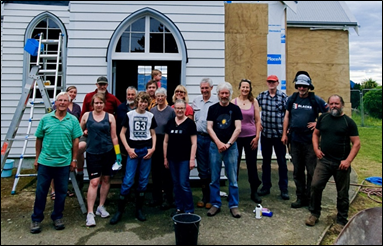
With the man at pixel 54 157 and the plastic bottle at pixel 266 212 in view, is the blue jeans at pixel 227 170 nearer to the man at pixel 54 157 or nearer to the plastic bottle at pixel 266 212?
the plastic bottle at pixel 266 212

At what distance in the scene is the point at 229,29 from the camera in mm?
6359

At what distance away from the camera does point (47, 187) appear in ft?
10.7

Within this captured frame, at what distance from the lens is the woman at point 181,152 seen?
141 inches

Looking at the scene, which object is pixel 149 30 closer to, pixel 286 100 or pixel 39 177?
pixel 286 100

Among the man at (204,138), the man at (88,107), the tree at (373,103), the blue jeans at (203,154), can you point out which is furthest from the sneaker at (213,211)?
the tree at (373,103)

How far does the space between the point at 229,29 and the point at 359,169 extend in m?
4.52

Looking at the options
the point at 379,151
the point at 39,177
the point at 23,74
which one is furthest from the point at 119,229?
the point at 379,151

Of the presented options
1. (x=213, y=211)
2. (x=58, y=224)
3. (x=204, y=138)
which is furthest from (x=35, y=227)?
(x=204, y=138)

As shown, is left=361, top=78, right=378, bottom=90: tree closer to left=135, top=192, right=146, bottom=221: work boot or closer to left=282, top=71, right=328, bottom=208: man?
left=282, top=71, right=328, bottom=208: man

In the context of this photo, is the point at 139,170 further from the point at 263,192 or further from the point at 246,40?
the point at 246,40

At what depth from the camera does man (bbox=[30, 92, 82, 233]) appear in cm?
323

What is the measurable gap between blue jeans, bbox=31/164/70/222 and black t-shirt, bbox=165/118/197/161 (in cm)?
134

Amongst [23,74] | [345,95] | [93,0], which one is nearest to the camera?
[93,0]

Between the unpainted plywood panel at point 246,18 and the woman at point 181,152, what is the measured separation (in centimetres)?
360
